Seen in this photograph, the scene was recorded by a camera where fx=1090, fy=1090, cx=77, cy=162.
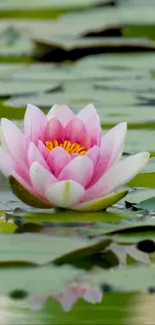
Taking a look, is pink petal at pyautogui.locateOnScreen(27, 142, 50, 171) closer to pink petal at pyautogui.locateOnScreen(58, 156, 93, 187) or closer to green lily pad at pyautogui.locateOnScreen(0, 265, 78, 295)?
pink petal at pyautogui.locateOnScreen(58, 156, 93, 187)

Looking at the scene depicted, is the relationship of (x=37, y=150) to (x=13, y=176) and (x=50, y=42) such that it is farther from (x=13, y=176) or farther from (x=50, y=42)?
(x=50, y=42)

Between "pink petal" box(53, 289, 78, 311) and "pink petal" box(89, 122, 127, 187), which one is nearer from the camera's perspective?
"pink petal" box(53, 289, 78, 311)

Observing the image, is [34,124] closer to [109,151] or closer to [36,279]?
[109,151]

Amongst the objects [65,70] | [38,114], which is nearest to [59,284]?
[38,114]

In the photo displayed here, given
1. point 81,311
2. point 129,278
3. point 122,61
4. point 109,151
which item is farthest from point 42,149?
point 122,61

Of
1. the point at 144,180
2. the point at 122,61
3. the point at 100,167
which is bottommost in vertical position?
the point at 122,61

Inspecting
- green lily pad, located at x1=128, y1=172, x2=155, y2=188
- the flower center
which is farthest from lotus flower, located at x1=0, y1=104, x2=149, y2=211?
green lily pad, located at x1=128, y1=172, x2=155, y2=188

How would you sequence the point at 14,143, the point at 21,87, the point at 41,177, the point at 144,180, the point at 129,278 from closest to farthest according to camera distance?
the point at 129,278, the point at 41,177, the point at 14,143, the point at 144,180, the point at 21,87
